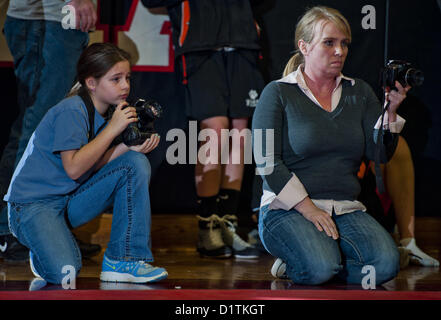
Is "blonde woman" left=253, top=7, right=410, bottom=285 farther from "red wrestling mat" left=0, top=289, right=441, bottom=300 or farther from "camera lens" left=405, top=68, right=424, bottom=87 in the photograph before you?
"red wrestling mat" left=0, top=289, right=441, bottom=300

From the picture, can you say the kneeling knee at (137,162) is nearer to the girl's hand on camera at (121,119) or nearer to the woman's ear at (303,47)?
the girl's hand on camera at (121,119)

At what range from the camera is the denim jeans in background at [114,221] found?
6.02 feet

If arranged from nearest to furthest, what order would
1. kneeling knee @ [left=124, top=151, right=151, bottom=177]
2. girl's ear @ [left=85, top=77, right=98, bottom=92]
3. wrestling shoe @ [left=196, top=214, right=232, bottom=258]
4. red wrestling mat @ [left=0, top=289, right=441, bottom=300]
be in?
1. red wrestling mat @ [left=0, top=289, right=441, bottom=300]
2. kneeling knee @ [left=124, top=151, right=151, bottom=177]
3. girl's ear @ [left=85, top=77, right=98, bottom=92]
4. wrestling shoe @ [left=196, top=214, right=232, bottom=258]

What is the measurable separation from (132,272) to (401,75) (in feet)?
3.34

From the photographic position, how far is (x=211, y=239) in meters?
2.44

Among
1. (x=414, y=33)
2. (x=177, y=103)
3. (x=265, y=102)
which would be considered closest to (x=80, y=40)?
(x=177, y=103)

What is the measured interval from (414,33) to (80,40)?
4.54ft

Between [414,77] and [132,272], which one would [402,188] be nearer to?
[414,77]

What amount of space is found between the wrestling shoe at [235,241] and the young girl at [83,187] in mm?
633

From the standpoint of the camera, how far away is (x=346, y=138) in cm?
196

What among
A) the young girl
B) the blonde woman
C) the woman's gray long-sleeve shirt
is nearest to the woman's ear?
the blonde woman

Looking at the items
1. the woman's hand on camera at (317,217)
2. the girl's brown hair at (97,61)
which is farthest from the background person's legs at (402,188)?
the girl's brown hair at (97,61)

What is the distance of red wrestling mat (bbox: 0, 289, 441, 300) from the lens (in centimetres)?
156

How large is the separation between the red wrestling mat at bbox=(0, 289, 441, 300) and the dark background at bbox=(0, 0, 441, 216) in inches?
43.9
